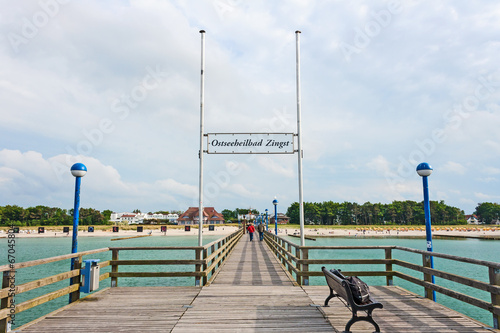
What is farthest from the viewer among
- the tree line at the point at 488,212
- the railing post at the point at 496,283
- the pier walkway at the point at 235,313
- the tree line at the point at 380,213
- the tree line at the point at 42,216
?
the tree line at the point at 488,212

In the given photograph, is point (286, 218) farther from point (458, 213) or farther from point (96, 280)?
point (96, 280)

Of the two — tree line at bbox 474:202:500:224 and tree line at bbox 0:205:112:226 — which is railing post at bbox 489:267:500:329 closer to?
tree line at bbox 0:205:112:226

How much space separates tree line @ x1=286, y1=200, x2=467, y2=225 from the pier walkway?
141 metres

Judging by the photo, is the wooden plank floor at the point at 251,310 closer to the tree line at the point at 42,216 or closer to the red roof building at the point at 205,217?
the red roof building at the point at 205,217

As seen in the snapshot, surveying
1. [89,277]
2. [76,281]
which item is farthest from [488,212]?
[76,281]

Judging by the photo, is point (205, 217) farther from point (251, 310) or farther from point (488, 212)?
point (488, 212)

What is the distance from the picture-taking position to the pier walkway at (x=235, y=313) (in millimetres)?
5133

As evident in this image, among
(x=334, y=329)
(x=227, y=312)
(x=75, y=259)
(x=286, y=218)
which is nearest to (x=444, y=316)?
(x=334, y=329)

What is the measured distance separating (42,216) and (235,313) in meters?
145

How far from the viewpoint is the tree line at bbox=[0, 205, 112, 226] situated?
118 meters

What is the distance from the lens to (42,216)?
4958 inches

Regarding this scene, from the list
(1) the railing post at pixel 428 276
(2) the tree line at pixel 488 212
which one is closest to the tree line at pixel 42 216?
(1) the railing post at pixel 428 276

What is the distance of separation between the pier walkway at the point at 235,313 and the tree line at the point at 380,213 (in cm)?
14053

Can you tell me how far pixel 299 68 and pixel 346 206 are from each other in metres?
143
